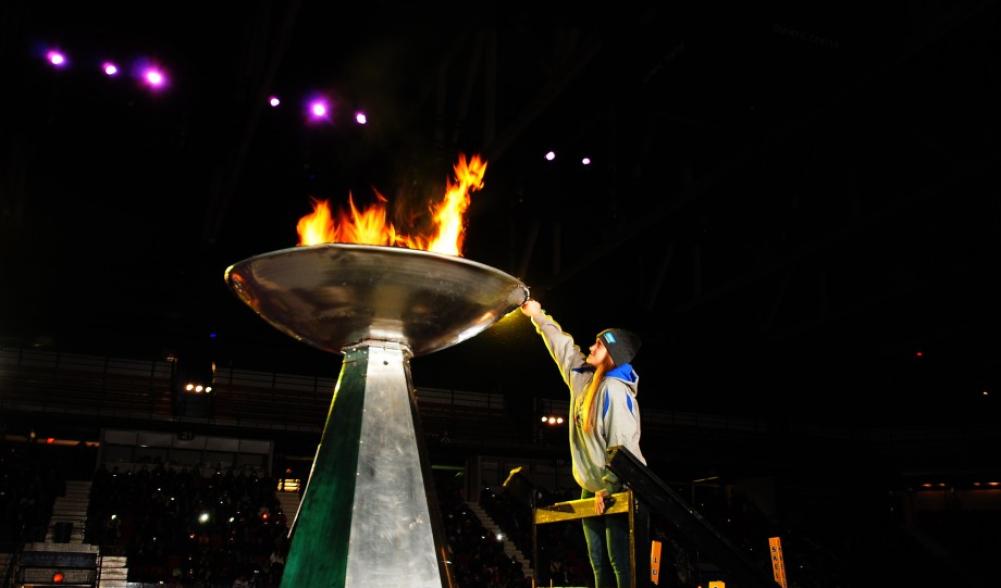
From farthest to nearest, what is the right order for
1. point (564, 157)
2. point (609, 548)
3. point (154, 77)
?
point (564, 157) < point (154, 77) < point (609, 548)

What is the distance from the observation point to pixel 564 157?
866 cm

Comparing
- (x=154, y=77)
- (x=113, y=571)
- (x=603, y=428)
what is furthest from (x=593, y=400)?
(x=113, y=571)

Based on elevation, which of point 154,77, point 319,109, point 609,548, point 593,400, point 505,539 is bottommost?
point 505,539

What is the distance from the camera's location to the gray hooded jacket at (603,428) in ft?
9.66

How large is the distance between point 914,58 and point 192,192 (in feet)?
25.1

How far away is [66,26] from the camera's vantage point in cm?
729

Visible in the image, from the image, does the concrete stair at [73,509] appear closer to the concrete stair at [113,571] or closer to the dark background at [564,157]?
the concrete stair at [113,571]

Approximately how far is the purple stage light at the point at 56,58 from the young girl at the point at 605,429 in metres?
6.66

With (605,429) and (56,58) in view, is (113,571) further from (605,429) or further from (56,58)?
(605,429)

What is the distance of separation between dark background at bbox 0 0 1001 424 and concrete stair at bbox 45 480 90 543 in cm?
373

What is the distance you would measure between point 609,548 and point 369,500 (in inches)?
61.1

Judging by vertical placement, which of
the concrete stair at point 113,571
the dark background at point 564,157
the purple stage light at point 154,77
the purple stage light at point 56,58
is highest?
the purple stage light at point 56,58

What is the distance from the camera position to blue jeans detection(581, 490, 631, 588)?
2.86m

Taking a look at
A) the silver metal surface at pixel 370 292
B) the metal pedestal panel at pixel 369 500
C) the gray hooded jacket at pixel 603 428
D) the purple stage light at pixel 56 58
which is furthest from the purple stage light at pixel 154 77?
the metal pedestal panel at pixel 369 500
